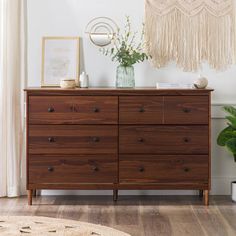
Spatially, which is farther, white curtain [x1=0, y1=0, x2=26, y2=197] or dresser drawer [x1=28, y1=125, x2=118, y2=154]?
white curtain [x1=0, y1=0, x2=26, y2=197]

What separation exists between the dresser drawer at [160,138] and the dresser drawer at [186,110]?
0.05m

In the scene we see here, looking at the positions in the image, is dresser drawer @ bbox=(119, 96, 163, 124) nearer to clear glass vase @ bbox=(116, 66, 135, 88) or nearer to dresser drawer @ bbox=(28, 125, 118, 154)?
dresser drawer @ bbox=(28, 125, 118, 154)

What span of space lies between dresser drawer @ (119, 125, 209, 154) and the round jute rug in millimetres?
834

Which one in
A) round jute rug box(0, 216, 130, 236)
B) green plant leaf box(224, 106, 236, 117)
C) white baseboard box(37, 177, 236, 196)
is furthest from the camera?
white baseboard box(37, 177, 236, 196)

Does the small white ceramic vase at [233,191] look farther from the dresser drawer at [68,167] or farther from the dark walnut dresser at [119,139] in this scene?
the dresser drawer at [68,167]

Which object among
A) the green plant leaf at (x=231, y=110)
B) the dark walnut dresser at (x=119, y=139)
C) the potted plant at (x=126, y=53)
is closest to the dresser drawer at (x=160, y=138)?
the dark walnut dresser at (x=119, y=139)

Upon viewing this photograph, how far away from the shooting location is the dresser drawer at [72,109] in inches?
200

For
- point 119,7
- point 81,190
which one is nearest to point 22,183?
point 81,190

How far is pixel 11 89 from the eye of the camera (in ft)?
17.8

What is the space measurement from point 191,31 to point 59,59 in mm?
1073

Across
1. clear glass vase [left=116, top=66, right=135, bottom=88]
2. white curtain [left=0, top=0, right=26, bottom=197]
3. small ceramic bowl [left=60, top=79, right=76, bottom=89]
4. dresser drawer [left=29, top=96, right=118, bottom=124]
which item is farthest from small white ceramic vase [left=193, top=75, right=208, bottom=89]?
white curtain [left=0, top=0, right=26, bottom=197]

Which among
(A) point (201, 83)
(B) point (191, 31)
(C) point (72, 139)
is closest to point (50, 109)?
(C) point (72, 139)

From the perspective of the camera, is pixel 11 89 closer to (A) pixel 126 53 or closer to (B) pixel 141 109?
(A) pixel 126 53

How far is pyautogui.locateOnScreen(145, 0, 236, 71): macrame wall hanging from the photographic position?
5.48 metres
